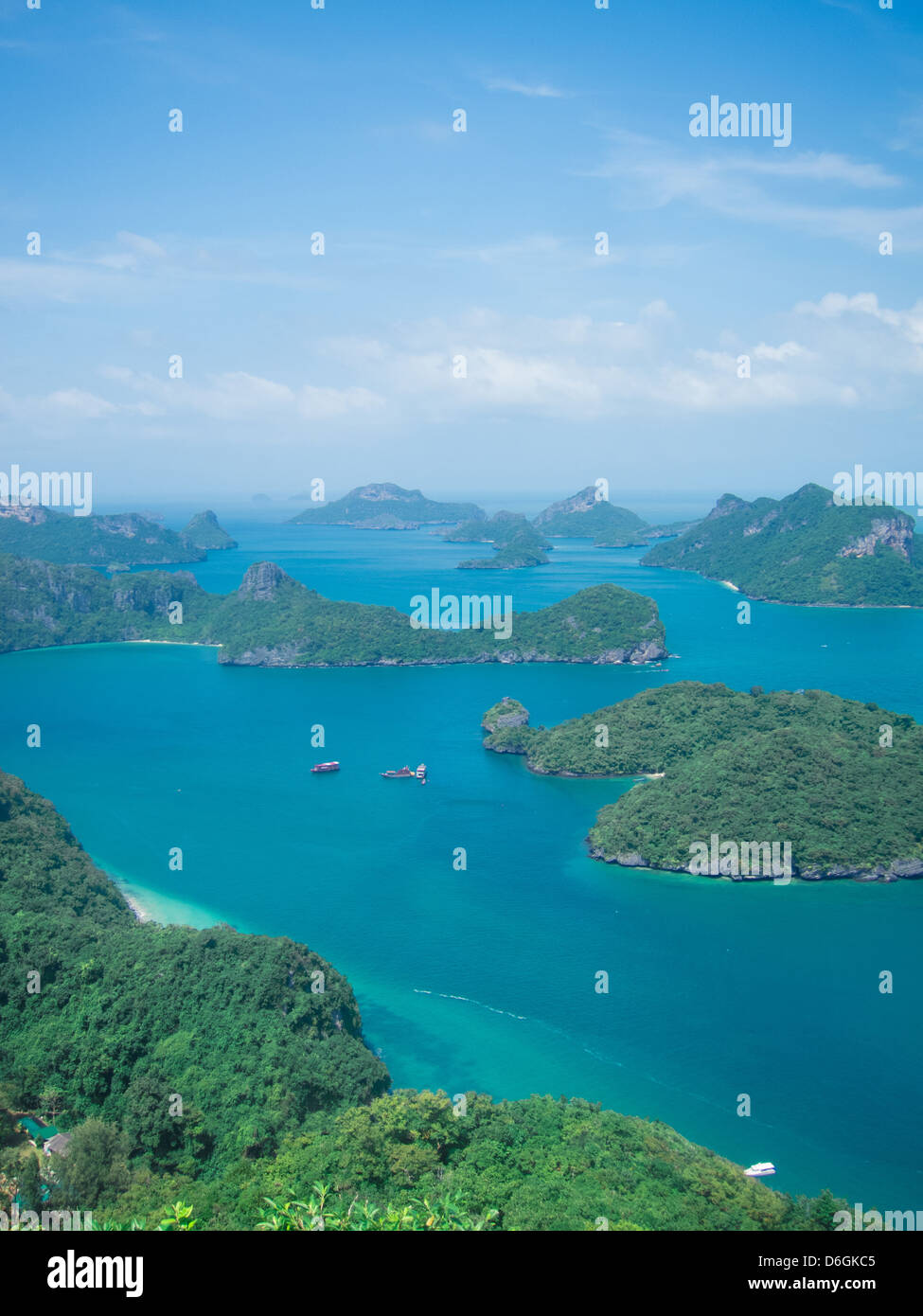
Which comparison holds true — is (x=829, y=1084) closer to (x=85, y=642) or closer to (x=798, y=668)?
(x=798, y=668)

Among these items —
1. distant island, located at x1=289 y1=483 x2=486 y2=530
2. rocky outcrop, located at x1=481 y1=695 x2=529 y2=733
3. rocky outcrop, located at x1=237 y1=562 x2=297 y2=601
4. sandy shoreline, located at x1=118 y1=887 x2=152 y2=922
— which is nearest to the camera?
sandy shoreline, located at x1=118 y1=887 x2=152 y2=922

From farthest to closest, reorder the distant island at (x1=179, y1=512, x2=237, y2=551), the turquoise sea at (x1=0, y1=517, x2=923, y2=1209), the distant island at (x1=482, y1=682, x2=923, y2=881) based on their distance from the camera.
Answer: the distant island at (x1=179, y1=512, x2=237, y2=551) → the distant island at (x1=482, y1=682, x2=923, y2=881) → the turquoise sea at (x1=0, y1=517, x2=923, y2=1209)

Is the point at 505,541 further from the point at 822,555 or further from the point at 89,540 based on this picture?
the point at 822,555

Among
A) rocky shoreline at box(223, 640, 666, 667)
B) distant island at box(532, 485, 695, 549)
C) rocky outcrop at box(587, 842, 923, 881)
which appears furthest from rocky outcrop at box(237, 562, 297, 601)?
distant island at box(532, 485, 695, 549)

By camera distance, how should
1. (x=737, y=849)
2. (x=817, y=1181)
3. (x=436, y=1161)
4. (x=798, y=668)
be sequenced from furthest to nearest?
1. (x=798, y=668)
2. (x=737, y=849)
3. (x=817, y=1181)
4. (x=436, y=1161)

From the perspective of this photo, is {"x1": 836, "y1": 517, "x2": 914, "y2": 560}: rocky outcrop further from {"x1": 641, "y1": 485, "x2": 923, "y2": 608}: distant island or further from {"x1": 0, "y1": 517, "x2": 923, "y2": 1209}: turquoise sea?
{"x1": 0, "y1": 517, "x2": 923, "y2": 1209}: turquoise sea

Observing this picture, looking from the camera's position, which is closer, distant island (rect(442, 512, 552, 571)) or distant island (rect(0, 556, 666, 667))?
distant island (rect(0, 556, 666, 667))

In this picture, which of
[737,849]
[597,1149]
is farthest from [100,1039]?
[737,849]
